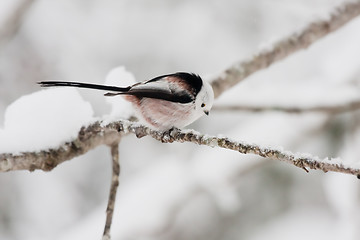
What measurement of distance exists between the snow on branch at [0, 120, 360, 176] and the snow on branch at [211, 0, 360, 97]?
913 millimetres

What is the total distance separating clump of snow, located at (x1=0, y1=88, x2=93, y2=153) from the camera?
80.7 inches

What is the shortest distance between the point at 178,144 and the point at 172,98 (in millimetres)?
3821

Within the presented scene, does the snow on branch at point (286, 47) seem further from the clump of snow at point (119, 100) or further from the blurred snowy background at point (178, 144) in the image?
the blurred snowy background at point (178, 144)

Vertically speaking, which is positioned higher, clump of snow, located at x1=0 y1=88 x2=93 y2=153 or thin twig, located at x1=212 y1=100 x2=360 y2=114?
thin twig, located at x1=212 y1=100 x2=360 y2=114

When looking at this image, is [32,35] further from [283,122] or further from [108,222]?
[108,222]

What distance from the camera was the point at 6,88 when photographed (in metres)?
5.88

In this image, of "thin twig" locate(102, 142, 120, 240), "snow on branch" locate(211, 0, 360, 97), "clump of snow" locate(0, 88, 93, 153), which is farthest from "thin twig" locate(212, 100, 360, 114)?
"clump of snow" locate(0, 88, 93, 153)

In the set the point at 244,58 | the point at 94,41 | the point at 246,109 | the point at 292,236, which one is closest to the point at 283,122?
the point at 246,109

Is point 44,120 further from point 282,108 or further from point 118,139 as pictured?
point 282,108

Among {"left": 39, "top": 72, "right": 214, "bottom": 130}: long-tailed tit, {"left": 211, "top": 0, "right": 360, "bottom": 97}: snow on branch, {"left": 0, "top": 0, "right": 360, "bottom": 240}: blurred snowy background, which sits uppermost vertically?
{"left": 0, "top": 0, "right": 360, "bottom": 240}: blurred snowy background

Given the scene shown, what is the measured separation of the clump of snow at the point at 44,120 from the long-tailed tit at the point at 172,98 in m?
0.20

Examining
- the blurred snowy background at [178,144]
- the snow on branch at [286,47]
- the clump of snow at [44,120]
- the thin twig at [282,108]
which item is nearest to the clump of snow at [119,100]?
the clump of snow at [44,120]

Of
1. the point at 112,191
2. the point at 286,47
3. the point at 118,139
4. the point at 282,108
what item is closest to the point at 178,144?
the point at 282,108

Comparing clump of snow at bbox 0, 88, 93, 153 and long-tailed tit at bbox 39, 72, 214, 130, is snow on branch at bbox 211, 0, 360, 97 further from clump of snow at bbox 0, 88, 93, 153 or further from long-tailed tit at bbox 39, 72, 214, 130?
clump of snow at bbox 0, 88, 93, 153
